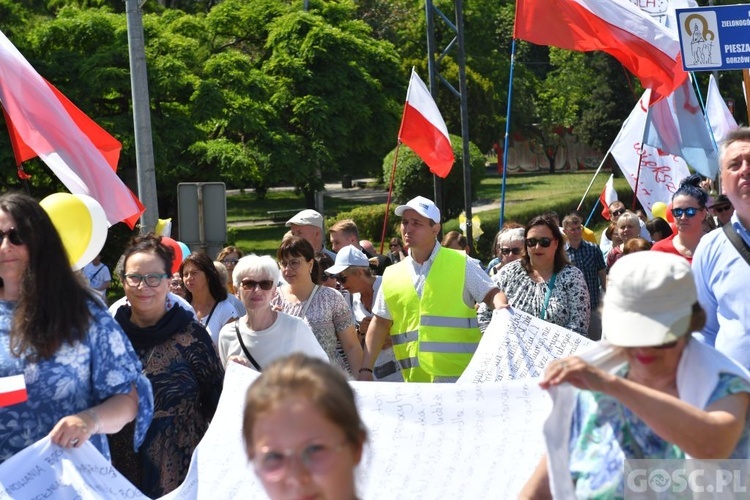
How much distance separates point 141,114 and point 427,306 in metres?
6.01

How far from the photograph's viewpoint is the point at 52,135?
8.42 meters

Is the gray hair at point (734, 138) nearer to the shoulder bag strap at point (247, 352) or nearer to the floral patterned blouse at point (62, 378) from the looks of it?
the floral patterned blouse at point (62, 378)

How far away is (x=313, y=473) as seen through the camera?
2.50 metres

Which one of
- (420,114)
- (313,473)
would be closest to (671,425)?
(313,473)

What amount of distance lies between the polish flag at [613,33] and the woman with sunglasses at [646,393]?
9.16 metres

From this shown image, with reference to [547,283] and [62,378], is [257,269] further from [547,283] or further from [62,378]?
[62,378]

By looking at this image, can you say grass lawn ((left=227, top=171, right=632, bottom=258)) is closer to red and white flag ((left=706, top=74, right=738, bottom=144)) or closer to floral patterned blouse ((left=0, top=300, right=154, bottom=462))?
red and white flag ((left=706, top=74, right=738, bottom=144))

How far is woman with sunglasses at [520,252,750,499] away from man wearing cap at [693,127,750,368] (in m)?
1.58

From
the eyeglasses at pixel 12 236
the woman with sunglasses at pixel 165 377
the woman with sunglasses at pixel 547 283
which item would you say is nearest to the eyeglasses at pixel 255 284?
the woman with sunglasses at pixel 165 377

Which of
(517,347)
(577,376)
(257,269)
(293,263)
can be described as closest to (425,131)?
(293,263)

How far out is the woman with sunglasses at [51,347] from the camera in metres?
4.11

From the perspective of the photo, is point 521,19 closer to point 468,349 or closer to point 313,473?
point 468,349

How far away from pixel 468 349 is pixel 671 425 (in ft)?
15.0

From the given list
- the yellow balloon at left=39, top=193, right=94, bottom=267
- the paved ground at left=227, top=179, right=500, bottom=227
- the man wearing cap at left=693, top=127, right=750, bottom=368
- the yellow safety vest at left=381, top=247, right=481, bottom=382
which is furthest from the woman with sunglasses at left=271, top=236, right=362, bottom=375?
the paved ground at left=227, top=179, right=500, bottom=227
